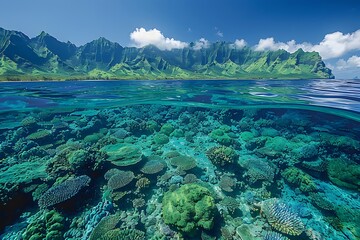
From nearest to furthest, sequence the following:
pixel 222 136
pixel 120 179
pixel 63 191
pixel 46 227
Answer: pixel 46 227 → pixel 63 191 → pixel 120 179 → pixel 222 136

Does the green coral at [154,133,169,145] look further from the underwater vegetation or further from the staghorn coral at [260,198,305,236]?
the staghorn coral at [260,198,305,236]

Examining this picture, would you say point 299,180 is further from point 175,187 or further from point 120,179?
point 120,179

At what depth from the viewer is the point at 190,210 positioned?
21.9ft

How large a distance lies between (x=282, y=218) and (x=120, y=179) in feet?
23.8

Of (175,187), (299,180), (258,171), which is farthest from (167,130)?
(299,180)

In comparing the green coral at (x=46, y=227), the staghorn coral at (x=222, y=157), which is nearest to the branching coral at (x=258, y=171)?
the staghorn coral at (x=222, y=157)

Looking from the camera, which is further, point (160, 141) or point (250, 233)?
point (160, 141)

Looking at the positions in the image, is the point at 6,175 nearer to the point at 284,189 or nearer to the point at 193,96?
the point at 284,189

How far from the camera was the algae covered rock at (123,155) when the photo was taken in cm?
970

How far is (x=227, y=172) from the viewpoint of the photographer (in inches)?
408

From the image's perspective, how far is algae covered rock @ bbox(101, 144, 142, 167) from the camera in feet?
31.8

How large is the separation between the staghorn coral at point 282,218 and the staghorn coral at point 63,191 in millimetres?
7922

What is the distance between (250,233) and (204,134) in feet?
33.8

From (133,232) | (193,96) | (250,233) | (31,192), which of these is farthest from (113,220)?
→ (193,96)
